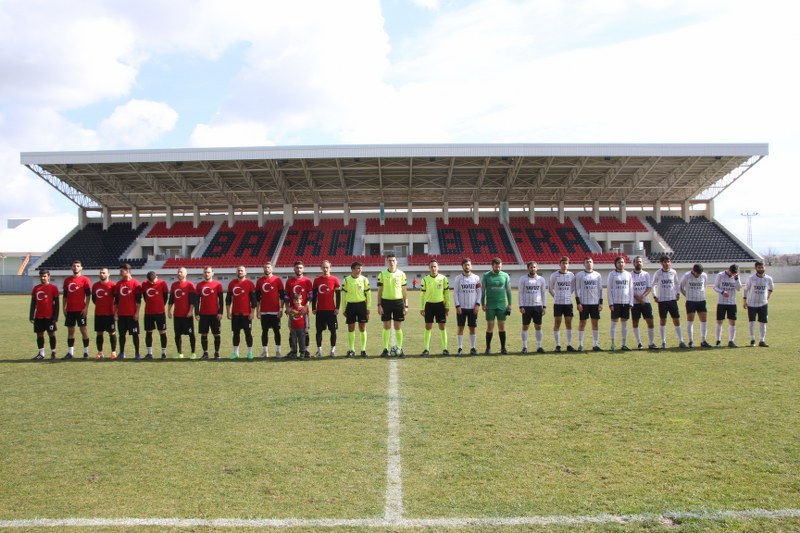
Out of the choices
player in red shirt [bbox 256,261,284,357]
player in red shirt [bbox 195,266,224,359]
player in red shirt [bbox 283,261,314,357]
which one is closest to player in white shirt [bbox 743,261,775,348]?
player in red shirt [bbox 283,261,314,357]

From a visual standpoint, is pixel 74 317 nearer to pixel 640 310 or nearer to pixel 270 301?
pixel 270 301

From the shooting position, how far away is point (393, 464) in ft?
15.1

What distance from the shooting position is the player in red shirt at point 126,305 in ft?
35.9

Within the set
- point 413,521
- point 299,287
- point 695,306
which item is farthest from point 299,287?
point 695,306

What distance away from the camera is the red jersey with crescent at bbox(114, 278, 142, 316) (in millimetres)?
10953

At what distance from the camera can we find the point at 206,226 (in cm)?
4684

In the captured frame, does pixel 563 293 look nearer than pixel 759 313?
Yes

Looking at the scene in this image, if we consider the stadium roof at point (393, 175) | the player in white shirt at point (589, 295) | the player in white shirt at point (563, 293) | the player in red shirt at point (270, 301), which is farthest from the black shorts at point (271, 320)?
the stadium roof at point (393, 175)

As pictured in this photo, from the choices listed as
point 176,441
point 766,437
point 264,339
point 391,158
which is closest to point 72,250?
point 391,158

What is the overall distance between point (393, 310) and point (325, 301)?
1298mm

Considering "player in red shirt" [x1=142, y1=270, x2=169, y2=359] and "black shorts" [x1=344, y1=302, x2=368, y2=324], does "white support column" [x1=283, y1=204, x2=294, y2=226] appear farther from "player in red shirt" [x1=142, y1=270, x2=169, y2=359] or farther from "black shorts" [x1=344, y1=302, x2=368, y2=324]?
"black shorts" [x1=344, y1=302, x2=368, y2=324]

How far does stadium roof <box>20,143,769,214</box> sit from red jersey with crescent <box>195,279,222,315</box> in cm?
2691

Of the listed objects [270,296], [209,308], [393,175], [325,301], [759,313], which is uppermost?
[393,175]

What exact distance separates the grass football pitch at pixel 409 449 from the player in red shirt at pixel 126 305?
2.07 metres
